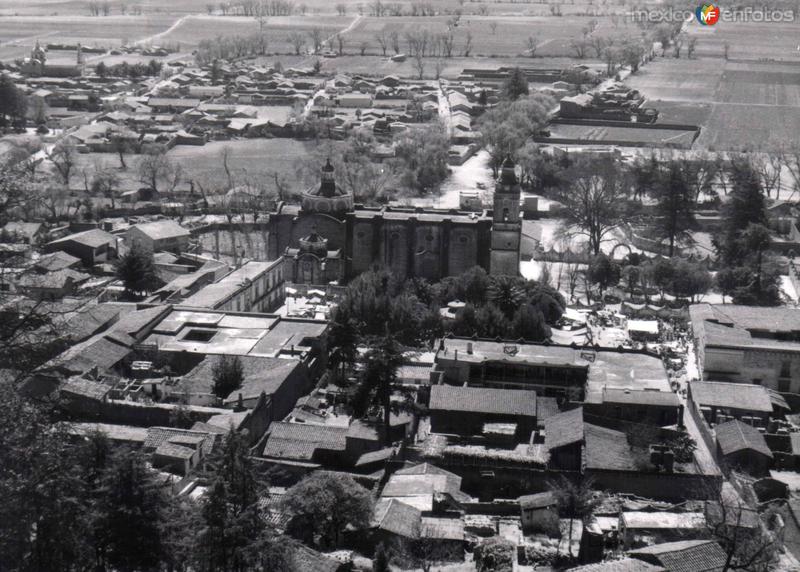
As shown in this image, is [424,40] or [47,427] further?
[424,40]

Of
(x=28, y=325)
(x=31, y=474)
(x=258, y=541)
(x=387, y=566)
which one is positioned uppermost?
(x=28, y=325)

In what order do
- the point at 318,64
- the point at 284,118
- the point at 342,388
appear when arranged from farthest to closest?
the point at 318,64, the point at 284,118, the point at 342,388

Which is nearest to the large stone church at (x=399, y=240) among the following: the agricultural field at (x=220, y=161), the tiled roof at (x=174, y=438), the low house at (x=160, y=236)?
the low house at (x=160, y=236)

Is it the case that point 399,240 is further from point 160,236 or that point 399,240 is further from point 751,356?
point 751,356

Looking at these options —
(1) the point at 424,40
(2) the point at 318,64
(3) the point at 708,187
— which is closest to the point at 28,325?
(3) the point at 708,187

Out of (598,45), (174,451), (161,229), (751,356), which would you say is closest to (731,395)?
(751,356)

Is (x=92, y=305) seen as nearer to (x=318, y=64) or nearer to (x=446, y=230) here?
(x=446, y=230)

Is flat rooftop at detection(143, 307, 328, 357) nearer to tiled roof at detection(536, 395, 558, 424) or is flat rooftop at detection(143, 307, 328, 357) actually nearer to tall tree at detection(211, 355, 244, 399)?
tall tree at detection(211, 355, 244, 399)
